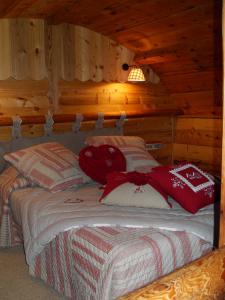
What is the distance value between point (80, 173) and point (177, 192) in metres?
0.84

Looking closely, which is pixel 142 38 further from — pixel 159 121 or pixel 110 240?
pixel 110 240

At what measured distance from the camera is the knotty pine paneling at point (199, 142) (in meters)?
3.50

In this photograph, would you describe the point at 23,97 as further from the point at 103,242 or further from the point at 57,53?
the point at 103,242

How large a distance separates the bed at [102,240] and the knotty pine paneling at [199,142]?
154 centimetres

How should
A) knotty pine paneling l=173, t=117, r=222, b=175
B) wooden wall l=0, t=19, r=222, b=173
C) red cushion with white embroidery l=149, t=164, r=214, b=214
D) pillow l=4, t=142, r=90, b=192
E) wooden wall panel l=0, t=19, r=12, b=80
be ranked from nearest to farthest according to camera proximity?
red cushion with white embroidery l=149, t=164, r=214, b=214 → pillow l=4, t=142, r=90, b=192 → wooden wall panel l=0, t=19, r=12, b=80 → wooden wall l=0, t=19, r=222, b=173 → knotty pine paneling l=173, t=117, r=222, b=175

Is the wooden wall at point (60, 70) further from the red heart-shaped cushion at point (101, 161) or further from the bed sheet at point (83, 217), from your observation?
the bed sheet at point (83, 217)

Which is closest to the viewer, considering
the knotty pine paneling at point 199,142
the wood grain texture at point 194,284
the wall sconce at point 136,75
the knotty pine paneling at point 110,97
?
the wood grain texture at point 194,284

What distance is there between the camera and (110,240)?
161 cm

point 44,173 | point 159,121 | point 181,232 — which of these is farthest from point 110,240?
point 159,121

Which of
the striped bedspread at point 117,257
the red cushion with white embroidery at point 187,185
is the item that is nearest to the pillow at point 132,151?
the red cushion with white embroidery at point 187,185

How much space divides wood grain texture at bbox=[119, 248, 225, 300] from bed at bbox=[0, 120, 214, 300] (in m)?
0.44

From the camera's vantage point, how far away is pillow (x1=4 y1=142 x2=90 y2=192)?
244cm

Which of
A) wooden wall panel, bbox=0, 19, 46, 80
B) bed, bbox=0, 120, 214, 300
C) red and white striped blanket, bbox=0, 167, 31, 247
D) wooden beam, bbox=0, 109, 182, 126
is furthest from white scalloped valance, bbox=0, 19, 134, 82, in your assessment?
bed, bbox=0, 120, 214, 300

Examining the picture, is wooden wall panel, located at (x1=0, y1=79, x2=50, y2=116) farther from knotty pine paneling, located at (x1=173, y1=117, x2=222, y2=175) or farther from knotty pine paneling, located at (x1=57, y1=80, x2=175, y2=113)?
knotty pine paneling, located at (x1=173, y1=117, x2=222, y2=175)
